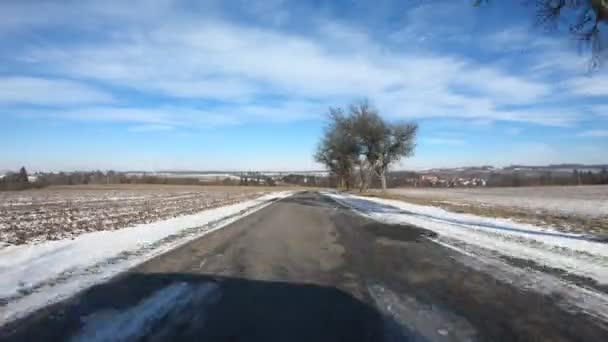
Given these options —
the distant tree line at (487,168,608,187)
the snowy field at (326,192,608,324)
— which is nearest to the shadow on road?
the snowy field at (326,192,608,324)

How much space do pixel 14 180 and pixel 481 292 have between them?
99.4 m

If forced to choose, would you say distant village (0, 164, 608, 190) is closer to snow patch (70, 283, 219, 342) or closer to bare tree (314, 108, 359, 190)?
bare tree (314, 108, 359, 190)

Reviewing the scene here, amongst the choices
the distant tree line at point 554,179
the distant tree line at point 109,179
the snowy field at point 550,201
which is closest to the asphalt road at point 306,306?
the snowy field at point 550,201

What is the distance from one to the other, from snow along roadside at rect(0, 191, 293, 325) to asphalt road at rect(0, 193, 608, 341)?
16.2 inches

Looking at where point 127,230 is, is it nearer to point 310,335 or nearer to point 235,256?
point 235,256

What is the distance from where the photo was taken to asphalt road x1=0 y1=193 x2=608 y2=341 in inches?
161

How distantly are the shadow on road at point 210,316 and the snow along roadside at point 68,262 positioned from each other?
0.52 meters

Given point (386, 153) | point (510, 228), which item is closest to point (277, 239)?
point (510, 228)

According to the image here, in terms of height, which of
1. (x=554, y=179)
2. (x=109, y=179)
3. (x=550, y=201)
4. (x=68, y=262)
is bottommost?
(x=550, y=201)

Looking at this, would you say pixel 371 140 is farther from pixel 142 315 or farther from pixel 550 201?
pixel 142 315

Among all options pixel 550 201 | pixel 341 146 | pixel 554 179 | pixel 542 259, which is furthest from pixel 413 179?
pixel 542 259

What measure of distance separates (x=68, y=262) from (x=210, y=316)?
4.92 m

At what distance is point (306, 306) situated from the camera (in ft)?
16.4

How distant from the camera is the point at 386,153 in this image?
51.1 meters
